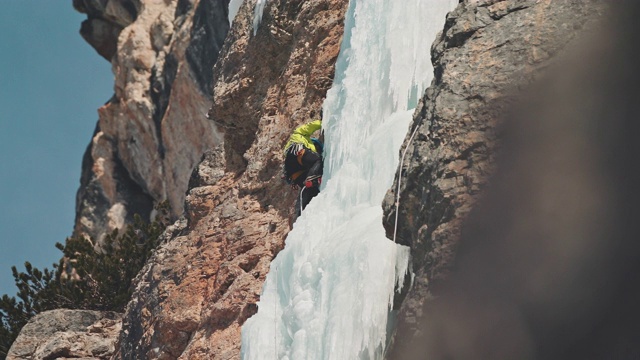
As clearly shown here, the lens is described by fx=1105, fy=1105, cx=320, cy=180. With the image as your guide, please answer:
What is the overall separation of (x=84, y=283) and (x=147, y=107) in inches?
219

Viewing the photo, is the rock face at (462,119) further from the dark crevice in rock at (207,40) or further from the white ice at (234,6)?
the dark crevice in rock at (207,40)

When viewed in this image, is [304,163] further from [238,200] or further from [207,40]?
[207,40]

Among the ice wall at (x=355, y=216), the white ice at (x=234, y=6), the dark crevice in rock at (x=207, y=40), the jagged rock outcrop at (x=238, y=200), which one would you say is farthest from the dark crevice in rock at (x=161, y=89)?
the ice wall at (x=355, y=216)

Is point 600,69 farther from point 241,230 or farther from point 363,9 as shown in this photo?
point 241,230

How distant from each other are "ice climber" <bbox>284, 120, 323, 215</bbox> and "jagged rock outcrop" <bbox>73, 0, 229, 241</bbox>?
8.71 meters

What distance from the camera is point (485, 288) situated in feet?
17.5

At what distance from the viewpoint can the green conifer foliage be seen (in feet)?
55.1

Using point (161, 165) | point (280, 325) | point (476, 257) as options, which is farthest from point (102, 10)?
point (476, 257)

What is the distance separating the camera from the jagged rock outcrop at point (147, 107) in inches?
771

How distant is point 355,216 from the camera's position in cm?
845

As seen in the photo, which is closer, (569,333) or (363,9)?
(569,333)

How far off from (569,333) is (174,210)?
635 inches

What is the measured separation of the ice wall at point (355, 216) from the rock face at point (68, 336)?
195 inches

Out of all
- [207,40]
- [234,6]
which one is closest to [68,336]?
[234,6]
